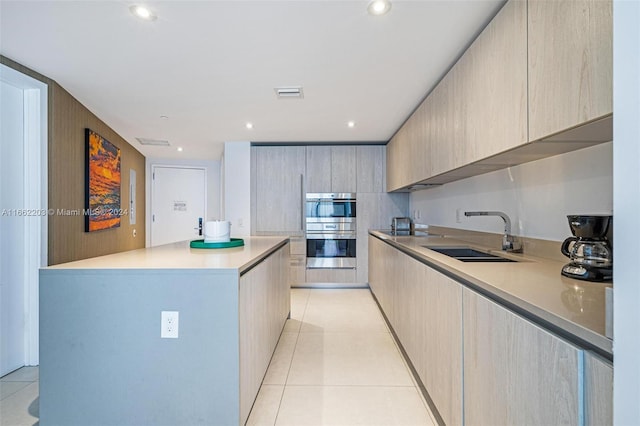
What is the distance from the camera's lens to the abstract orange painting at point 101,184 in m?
3.30

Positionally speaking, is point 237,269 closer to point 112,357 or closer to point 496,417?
point 112,357

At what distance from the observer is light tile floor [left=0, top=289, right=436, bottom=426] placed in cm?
179

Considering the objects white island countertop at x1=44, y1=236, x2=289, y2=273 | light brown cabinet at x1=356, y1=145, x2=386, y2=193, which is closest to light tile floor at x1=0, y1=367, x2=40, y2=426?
white island countertop at x1=44, y1=236, x2=289, y2=273

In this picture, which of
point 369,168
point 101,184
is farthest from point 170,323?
point 369,168

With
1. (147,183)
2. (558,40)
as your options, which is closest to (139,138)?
(147,183)

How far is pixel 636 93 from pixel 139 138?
500 centimetres

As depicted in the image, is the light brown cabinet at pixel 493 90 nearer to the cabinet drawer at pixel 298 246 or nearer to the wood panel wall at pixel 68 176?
the cabinet drawer at pixel 298 246

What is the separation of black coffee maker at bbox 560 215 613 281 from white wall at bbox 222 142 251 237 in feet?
13.3

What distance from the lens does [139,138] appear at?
4.40 metres

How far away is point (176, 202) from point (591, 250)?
589 cm

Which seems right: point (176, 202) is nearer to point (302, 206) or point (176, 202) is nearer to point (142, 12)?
point (302, 206)

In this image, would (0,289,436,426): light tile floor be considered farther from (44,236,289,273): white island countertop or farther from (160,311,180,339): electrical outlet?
(44,236,289,273): white island countertop

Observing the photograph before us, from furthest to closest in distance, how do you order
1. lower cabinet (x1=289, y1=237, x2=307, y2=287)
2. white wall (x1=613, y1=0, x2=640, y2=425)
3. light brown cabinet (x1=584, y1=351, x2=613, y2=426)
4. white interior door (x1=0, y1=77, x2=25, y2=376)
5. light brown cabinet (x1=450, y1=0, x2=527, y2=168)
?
lower cabinet (x1=289, y1=237, x2=307, y2=287)
white interior door (x1=0, y1=77, x2=25, y2=376)
light brown cabinet (x1=450, y1=0, x2=527, y2=168)
light brown cabinet (x1=584, y1=351, x2=613, y2=426)
white wall (x1=613, y1=0, x2=640, y2=425)

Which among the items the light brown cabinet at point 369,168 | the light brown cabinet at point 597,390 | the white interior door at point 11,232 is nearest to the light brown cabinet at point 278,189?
the light brown cabinet at point 369,168
